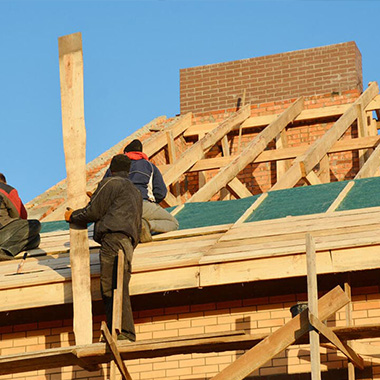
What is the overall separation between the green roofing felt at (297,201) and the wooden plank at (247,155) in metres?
1.53

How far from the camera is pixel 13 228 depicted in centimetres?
993

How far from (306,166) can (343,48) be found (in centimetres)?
659

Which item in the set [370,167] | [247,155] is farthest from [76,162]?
[247,155]

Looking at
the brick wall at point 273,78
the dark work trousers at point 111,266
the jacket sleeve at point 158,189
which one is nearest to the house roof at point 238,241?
the dark work trousers at point 111,266

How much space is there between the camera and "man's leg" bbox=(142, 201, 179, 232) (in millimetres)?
9805

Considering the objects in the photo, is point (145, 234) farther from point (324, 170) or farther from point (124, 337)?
point (324, 170)

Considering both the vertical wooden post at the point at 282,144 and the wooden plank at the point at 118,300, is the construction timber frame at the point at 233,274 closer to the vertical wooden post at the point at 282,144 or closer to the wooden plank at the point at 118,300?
the wooden plank at the point at 118,300

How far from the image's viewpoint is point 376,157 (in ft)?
42.5

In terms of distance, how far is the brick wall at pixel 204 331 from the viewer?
8219 mm

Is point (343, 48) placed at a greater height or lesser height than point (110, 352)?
greater

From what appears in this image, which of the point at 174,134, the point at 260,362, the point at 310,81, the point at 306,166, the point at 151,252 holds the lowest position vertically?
the point at 260,362

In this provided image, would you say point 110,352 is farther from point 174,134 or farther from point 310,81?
point 310,81

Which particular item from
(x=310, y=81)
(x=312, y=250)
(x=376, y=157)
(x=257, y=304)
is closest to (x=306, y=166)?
(x=376, y=157)

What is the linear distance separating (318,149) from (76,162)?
5353 millimetres
